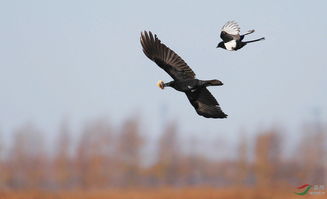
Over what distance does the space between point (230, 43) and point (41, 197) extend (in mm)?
11784

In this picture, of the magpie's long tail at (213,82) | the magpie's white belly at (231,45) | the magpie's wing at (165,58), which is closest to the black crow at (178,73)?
the magpie's wing at (165,58)

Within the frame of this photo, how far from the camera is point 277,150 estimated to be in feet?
92.4

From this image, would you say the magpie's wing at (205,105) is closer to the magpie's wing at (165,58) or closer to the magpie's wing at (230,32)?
the magpie's wing at (165,58)

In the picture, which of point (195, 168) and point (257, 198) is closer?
point (257, 198)

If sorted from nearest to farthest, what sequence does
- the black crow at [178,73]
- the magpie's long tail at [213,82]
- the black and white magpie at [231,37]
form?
the magpie's long tail at [213,82], the black crow at [178,73], the black and white magpie at [231,37]

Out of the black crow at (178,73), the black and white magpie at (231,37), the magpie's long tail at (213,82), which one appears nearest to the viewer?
the magpie's long tail at (213,82)

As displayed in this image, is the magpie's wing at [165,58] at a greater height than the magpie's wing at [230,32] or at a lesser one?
lesser

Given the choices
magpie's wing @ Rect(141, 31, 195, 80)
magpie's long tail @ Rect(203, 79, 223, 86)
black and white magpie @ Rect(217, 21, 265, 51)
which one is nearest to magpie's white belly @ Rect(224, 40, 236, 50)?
black and white magpie @ Rect(217, 21, 265, 51)

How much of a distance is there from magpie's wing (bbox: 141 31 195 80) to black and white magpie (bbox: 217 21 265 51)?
1124 millimetres

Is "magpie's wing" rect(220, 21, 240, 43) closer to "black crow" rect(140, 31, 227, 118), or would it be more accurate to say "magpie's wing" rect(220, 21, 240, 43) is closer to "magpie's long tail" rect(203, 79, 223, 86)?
"black crow" rect(140, 31, 227, 118)

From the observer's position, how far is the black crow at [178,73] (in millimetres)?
12039

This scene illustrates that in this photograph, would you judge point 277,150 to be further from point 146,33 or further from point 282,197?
point 146,33

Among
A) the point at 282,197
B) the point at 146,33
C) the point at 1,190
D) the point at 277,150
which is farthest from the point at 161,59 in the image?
the point at 277,150

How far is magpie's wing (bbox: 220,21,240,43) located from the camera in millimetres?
12959
